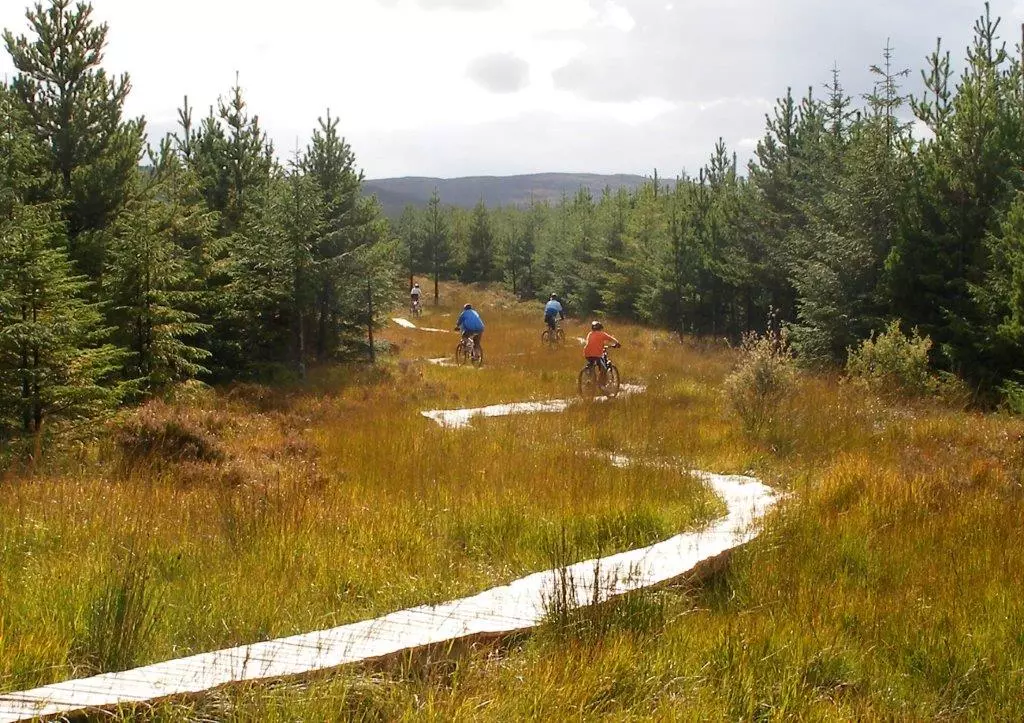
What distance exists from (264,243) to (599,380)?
28.1ft

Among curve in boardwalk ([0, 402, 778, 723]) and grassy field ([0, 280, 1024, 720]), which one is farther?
grassy field ([0, 280, 1024, 720])

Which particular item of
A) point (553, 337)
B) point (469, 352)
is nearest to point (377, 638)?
point (469, 352)

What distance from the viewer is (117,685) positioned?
3.19 m

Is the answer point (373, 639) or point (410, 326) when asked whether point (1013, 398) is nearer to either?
point (373, 639)

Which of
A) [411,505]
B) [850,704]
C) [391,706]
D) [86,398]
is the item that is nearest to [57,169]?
[86,398]

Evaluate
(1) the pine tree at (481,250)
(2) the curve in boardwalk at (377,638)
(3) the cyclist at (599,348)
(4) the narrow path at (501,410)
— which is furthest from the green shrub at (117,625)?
(1) the pine tree at (481,250)

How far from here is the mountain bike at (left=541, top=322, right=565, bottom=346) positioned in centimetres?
2742

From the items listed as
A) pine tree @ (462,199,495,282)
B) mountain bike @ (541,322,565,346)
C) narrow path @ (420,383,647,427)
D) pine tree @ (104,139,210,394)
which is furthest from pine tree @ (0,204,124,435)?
pine tree @ (462,199,495,282)

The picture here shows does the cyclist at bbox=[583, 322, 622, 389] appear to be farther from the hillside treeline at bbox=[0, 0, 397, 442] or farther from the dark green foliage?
the dark green foliage

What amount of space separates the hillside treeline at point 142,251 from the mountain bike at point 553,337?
26.2 ft

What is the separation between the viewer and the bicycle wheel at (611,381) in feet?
Result: 52.2

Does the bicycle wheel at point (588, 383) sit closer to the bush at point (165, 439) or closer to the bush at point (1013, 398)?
the bush at point (1013, 398)

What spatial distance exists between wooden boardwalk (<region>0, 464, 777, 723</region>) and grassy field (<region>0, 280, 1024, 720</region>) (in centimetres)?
15

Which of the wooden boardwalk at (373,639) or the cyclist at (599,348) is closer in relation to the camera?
the wooden boardwalk at (373,639)
